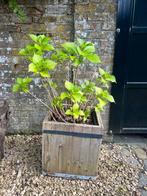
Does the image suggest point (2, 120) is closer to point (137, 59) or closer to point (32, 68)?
point (32, 68)

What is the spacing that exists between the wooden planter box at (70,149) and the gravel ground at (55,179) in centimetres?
10

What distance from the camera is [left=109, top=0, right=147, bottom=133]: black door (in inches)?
122

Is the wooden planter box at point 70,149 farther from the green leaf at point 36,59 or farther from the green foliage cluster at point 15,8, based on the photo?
the green foliage cluster at point 15,8

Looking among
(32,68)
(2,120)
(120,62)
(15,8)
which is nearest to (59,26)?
(15,8)

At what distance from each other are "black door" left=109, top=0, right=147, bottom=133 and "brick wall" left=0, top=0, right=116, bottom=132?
0.11 meters

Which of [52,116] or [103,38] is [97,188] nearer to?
[52,116]

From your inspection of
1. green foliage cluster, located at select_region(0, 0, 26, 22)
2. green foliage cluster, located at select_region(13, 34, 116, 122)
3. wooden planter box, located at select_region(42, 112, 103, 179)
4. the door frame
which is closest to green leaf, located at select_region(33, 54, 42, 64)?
green foliage cluster, located at select_region(13, 34, 116, 122)

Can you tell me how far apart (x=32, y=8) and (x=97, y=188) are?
1.96 meters

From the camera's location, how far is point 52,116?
9.30ft

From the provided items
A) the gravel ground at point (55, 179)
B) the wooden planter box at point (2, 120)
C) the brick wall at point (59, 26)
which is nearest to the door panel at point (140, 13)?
the brick wall at point (59, 26)

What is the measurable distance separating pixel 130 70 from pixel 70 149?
3.95 ft

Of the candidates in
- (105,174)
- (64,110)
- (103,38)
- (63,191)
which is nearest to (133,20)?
(103,38)

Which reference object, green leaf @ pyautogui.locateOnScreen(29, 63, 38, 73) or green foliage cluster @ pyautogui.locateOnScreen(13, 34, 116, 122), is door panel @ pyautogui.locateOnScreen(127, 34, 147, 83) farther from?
green leaf @ pyautogui.locateOnScreen(29, 63, 38, 73)

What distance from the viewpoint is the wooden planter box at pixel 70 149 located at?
265 centimetres
